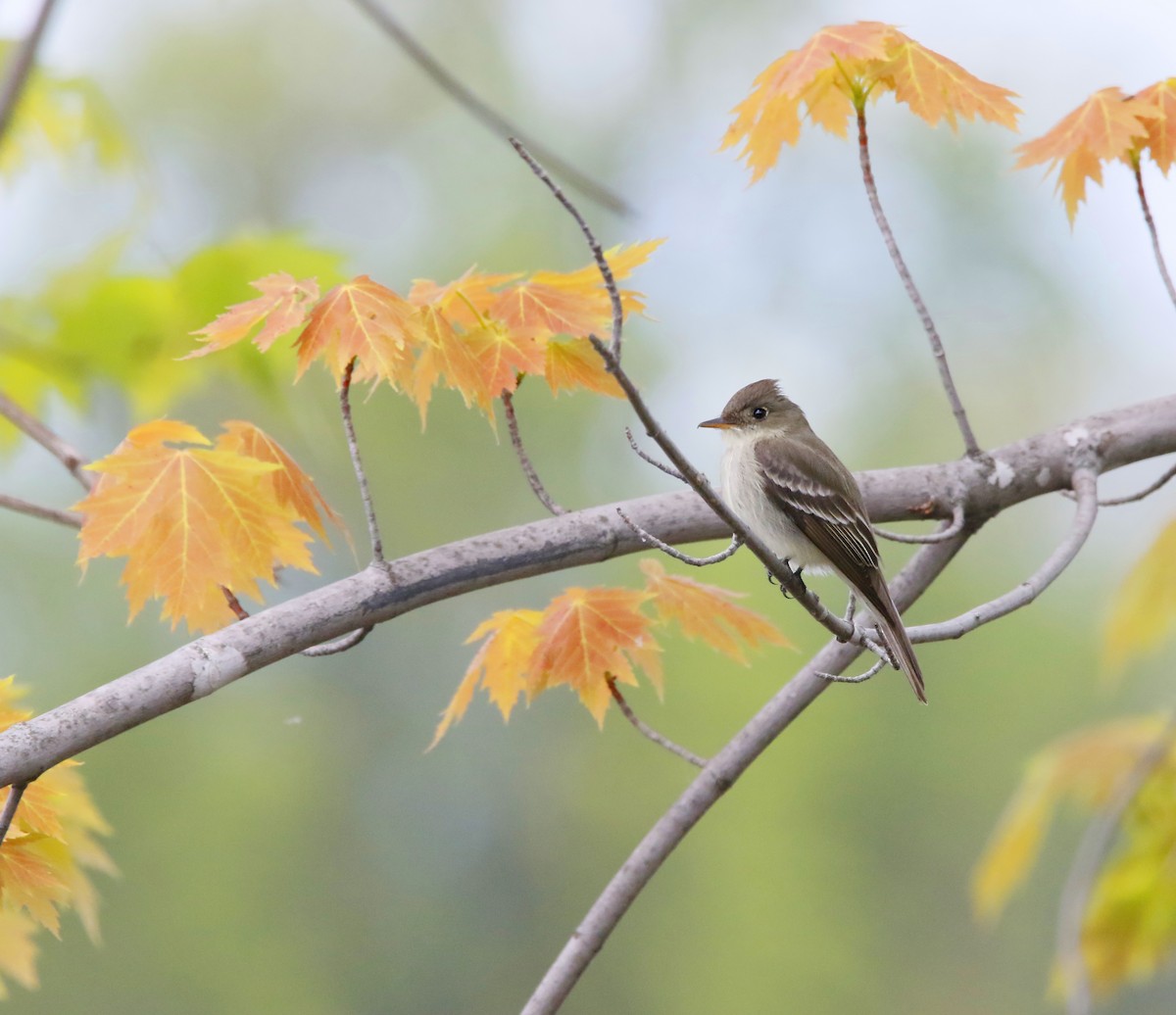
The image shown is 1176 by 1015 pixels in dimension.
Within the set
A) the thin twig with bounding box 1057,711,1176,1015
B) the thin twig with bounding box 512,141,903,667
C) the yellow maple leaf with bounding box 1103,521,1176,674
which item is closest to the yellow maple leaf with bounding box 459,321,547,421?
the thin twig with bounding box 512,141,903,667

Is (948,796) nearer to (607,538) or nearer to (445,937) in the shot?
(445,937)

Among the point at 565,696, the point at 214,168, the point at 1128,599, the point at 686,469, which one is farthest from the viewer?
the point at 565,696

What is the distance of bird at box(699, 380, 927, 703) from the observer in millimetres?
2072

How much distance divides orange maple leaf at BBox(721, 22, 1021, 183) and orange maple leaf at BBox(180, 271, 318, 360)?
70 centimetres

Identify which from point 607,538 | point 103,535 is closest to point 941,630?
point 607,538

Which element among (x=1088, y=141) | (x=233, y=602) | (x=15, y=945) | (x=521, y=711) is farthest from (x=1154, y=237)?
(x=521, y=711)

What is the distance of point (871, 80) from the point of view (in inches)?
71.2

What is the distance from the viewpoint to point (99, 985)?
12938 millimetres

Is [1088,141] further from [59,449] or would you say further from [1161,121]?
[59,449]

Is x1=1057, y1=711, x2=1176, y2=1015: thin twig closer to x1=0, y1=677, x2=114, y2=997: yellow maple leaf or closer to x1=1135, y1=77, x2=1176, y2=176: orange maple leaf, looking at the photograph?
x1=1135, y1=77, x2=1176, y2=176: orange maple leaf

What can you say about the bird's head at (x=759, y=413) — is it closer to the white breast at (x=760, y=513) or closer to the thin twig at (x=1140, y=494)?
A: the white breast at (x=760, y=513)

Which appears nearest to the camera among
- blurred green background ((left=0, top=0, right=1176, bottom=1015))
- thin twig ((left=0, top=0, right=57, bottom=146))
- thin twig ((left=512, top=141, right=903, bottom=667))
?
thin twig ((left=0, top=0, right=57, bottom=146))

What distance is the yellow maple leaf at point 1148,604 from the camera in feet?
8.73

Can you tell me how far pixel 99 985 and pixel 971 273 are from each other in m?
12.4
